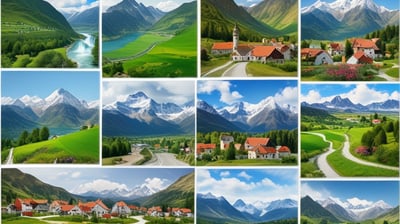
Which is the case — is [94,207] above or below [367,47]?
below

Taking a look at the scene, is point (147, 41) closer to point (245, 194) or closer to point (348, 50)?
point (245, 194)

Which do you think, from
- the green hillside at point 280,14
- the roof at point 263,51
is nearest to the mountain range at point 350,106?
the roof at point 263,51

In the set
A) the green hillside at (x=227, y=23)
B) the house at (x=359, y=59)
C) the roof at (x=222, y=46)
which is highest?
the green hillside at (x=227, y=23)

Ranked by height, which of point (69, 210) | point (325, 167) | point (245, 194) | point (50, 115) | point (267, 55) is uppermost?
point (267, 55)

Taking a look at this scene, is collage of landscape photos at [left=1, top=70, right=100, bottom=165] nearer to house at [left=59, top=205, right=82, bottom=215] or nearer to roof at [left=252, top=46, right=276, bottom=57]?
house at [left=59, top=205, right=82, bottom=215]

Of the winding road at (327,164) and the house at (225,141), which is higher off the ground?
the house at (225,141)

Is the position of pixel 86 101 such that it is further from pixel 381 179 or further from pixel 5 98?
pixel 381 179

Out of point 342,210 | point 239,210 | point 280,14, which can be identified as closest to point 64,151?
point 239,210

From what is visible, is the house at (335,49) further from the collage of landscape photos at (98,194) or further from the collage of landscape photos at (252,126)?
the collage of landscape photos at (98,194)
